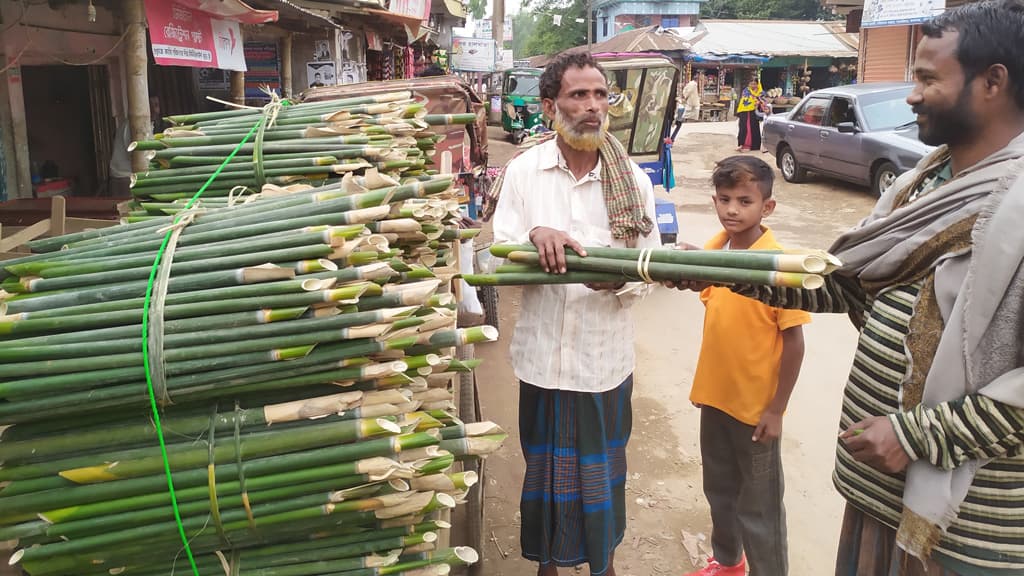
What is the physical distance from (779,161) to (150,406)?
13.6 metres

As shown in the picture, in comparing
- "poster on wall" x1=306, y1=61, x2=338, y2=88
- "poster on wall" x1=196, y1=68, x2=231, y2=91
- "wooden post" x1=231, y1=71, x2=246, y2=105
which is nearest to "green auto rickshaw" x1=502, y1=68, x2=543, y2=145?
"poster on wall" x1=306, y1=61, x2=338, y2=88

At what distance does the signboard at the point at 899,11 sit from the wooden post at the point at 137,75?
42.7ft

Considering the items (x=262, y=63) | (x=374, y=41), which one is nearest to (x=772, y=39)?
(x=374, y=41)

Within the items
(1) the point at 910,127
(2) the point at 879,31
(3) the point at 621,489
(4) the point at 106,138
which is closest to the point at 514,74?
(2) the point at 879,31

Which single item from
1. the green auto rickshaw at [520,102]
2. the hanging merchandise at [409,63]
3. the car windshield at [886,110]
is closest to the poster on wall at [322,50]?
the hanging merchandise at [409,63]

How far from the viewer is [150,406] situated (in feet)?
4.21

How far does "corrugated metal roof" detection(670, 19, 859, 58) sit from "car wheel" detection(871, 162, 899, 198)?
18329mm

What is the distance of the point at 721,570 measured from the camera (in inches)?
112

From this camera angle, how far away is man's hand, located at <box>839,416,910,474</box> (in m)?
1.57

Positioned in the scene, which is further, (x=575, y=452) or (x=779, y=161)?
(x=779, y=161)

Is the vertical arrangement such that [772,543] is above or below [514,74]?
below

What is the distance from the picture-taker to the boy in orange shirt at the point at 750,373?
2455 mm

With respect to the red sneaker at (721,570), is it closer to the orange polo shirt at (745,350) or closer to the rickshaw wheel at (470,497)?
the orange polo shirt at (745,350)

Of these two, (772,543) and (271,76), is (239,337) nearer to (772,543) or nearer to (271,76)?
(772,543)
